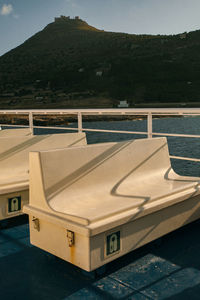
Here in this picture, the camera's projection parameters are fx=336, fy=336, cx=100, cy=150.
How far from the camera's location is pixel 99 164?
281cm

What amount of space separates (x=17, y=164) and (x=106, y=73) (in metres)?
79.4

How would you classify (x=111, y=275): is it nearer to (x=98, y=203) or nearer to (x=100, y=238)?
(x=100, y=238)

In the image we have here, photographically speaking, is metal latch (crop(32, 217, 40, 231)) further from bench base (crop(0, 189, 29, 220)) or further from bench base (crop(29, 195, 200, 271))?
bench base (crop(0, 189, 29, 220))

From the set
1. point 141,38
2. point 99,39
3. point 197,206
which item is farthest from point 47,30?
point 197,206

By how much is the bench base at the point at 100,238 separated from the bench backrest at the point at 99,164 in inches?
11.5

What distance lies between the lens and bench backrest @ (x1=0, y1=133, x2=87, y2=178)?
3826mm

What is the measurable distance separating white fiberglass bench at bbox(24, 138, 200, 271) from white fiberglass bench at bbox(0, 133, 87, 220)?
0.67 metres

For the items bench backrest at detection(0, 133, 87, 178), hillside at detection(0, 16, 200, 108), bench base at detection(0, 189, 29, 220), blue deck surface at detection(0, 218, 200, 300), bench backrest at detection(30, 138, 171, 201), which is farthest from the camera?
hillside at detection(0, 16, 200, 108)

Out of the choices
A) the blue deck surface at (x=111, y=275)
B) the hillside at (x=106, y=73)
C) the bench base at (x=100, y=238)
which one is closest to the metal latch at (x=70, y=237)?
the bench base at (x=100, y=238)

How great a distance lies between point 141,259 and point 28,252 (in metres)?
0.92

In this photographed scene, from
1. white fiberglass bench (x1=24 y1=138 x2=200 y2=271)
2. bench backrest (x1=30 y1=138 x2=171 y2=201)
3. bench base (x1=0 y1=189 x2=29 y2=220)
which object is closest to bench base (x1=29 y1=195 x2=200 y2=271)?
white fiberglass bench (x1=24 y1=138 x2=200 y2=271)

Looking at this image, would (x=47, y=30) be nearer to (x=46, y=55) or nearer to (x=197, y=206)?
(x=46, y=55)

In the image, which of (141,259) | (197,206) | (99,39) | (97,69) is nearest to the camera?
(141,259)

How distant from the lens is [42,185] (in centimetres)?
243
